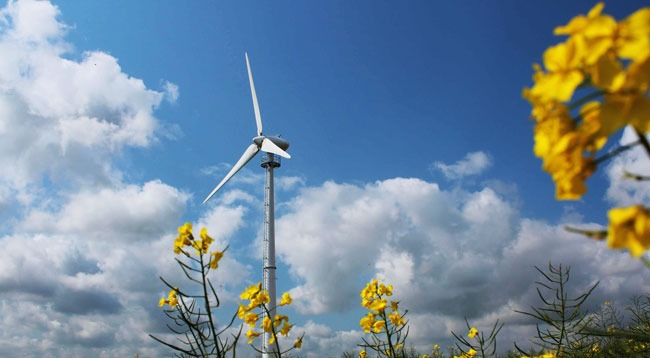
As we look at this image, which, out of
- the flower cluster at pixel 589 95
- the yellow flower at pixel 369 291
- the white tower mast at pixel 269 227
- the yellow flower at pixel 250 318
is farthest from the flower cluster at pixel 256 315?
the white tower mast at pixel 269 227

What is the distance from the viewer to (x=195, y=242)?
3.60 meters

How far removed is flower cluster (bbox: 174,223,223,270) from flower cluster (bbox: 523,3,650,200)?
294 centimetres

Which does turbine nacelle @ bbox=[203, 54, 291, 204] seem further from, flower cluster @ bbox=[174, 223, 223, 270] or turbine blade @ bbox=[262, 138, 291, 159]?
flower cluster @ bbox=[174, 223, 223, 270]

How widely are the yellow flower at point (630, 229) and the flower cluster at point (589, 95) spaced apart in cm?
14

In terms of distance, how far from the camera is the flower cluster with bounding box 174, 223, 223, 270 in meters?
3.58

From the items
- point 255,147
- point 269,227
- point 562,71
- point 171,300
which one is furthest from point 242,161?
point 562,71

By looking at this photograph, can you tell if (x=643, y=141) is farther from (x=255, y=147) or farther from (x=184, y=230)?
(x=255, y=147)

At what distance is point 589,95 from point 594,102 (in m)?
0.07

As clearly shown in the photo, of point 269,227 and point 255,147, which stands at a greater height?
point 255,147

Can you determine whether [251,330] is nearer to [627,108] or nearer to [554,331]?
[554,331]

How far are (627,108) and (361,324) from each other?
4.28 m

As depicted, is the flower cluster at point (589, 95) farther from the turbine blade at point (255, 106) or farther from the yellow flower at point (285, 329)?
the turbine blade at point (255, 106)

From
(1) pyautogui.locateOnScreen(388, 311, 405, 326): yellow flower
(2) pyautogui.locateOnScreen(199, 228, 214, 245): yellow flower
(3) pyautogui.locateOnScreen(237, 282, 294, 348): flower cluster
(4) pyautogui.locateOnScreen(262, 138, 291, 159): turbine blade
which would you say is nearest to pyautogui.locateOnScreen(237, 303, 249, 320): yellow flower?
(3) pyautogui.locateOnScreen(237, 282, 294, 348): flower cluster

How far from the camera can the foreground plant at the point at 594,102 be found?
1.00m
